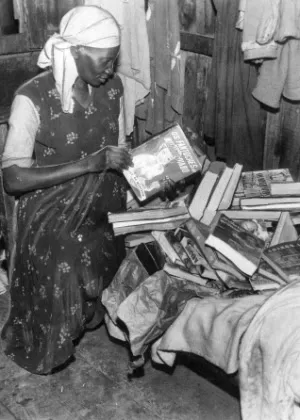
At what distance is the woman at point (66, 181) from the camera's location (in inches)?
115

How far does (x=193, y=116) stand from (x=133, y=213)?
101 centimetres

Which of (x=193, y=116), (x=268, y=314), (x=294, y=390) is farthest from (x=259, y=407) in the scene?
(x=193, y=116)

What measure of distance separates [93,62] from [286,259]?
130cm

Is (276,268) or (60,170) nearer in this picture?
(276,268)

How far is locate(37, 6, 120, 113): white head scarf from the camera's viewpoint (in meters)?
2.84

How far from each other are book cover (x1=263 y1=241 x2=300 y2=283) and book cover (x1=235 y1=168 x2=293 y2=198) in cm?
39

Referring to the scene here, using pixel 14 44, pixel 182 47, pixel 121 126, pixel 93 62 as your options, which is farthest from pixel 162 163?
pixel 14 44

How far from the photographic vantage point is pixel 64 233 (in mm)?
3066

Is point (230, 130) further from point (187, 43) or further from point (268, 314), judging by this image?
point (268, 314)

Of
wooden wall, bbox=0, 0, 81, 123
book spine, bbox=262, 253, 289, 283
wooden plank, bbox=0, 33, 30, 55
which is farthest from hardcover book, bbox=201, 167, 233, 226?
wooden plank, bbox=0, 33, 30, 55

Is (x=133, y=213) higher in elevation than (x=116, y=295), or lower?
higher

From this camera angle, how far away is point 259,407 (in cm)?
240

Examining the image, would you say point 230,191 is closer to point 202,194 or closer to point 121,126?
point 202,194

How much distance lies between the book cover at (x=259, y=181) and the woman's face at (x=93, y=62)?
3.19 feet
